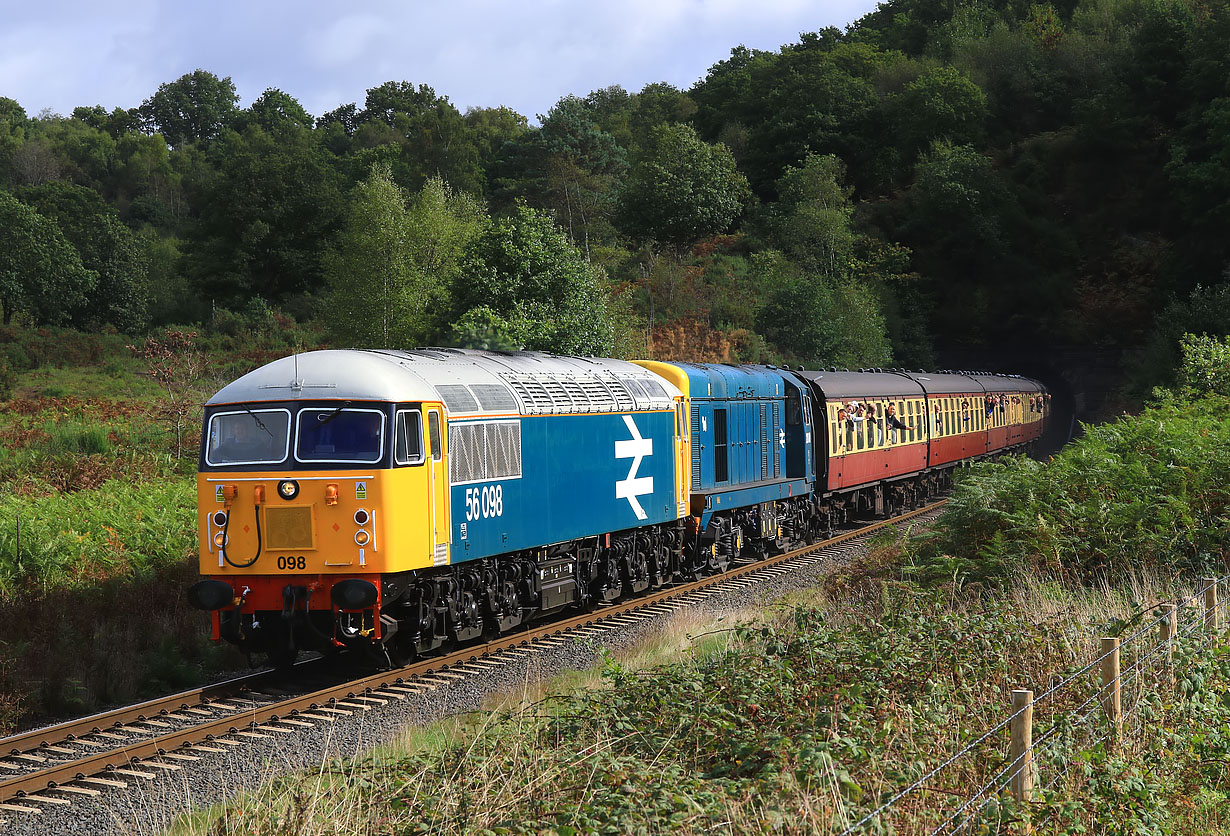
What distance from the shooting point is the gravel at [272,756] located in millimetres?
8438

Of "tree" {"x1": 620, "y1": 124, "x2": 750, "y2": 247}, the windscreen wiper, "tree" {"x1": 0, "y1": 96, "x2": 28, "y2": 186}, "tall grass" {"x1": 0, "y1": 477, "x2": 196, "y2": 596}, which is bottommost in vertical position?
"tall grass" {"x1": 0, "y1": 477, "x2": 196, "y2": 596}

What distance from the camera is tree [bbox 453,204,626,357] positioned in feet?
97.0

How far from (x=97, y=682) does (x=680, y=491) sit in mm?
10040

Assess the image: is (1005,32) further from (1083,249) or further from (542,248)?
(542,248)

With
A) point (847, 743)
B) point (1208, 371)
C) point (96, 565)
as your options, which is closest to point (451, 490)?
point (96, 565)

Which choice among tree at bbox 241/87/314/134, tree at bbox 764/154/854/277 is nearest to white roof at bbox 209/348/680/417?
tree at bbox 764/154/854/277

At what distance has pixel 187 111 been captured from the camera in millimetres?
126688

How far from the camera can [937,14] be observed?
324 ft

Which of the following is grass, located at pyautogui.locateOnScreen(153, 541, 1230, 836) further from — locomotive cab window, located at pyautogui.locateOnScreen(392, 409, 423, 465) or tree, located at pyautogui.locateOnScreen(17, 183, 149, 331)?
tree, located at pyautogui.locateOnScreen(17, 183, 149, 331)

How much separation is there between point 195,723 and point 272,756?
1.60 metres

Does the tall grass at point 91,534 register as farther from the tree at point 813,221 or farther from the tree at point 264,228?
the tree at point 813,221

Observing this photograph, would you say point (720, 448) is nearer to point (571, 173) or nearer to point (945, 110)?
point (571, 173)

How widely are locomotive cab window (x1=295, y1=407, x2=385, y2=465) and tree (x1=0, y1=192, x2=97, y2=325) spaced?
50.1 meters

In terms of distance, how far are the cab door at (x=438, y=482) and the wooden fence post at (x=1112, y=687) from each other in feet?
24.6
